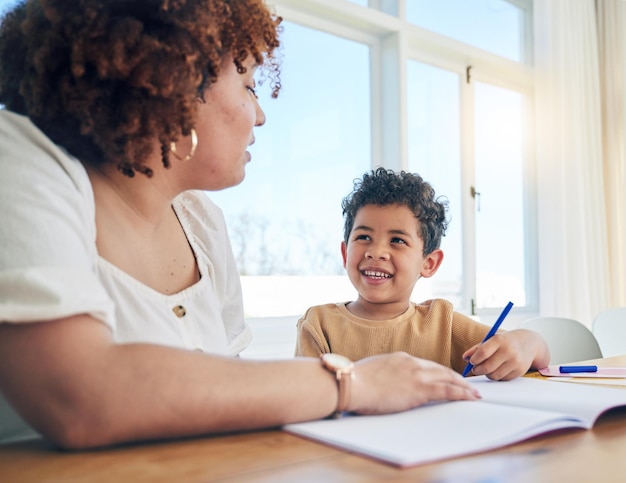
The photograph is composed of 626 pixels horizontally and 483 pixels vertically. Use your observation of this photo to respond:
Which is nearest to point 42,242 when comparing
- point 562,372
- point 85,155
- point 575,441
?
point 85,155

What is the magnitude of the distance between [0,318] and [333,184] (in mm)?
2757

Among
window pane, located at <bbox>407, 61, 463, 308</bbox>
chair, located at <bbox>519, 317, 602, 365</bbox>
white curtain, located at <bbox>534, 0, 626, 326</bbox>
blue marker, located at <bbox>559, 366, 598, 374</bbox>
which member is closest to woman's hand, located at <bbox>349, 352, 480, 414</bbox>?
blue marker, located at <bbox>559, 366, 598, 374</bbox>

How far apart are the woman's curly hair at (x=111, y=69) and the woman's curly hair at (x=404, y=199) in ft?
2.63

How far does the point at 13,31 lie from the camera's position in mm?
894

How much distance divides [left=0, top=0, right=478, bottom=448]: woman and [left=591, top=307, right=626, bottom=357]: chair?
1.99 m

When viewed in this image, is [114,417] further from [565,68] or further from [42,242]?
[565,68]

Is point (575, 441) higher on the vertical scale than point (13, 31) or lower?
lower

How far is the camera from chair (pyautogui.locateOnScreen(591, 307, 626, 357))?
8.71 ft

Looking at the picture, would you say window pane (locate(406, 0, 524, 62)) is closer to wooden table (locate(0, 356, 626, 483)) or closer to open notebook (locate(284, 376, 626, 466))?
open notebook (locate(284, 376, 626, 466))

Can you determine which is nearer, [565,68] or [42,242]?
Answer: [42,242]

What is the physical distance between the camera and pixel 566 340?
2273 mm

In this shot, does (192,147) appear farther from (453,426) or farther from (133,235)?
(453,426)

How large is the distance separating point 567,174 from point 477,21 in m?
1.18

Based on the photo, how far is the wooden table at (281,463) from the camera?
1.78ft
